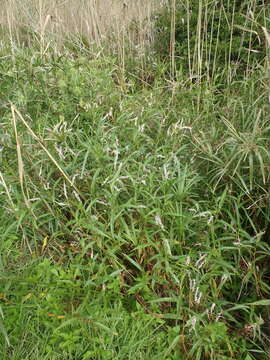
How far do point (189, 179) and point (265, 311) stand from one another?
588 millimetres

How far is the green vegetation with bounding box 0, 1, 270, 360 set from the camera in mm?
1460

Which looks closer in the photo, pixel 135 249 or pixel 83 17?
pixel 135 249

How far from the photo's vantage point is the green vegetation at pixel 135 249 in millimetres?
1460

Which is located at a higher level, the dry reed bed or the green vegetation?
the dry reed bed

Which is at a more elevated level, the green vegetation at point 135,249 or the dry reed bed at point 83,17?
the dry reed bed at point 83,17

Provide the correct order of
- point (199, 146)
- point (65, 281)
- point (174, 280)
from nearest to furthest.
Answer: point (65, 281) → point (174, 280) → point (199, 146)

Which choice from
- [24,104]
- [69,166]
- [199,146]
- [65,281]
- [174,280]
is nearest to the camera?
[65,281]

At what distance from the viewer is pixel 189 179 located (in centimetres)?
184

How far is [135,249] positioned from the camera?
1626 mm

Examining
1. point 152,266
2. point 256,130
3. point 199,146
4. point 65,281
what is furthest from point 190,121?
point 65,281

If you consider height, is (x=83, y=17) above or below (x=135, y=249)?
above

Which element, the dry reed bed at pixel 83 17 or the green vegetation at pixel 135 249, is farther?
the dry reed bed at pixel 83 17

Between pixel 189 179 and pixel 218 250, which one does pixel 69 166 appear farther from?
pixel 218 250

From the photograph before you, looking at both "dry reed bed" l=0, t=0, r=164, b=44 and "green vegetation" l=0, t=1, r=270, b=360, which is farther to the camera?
"dry reed bed" l=0, t=0, r=164, b=44
